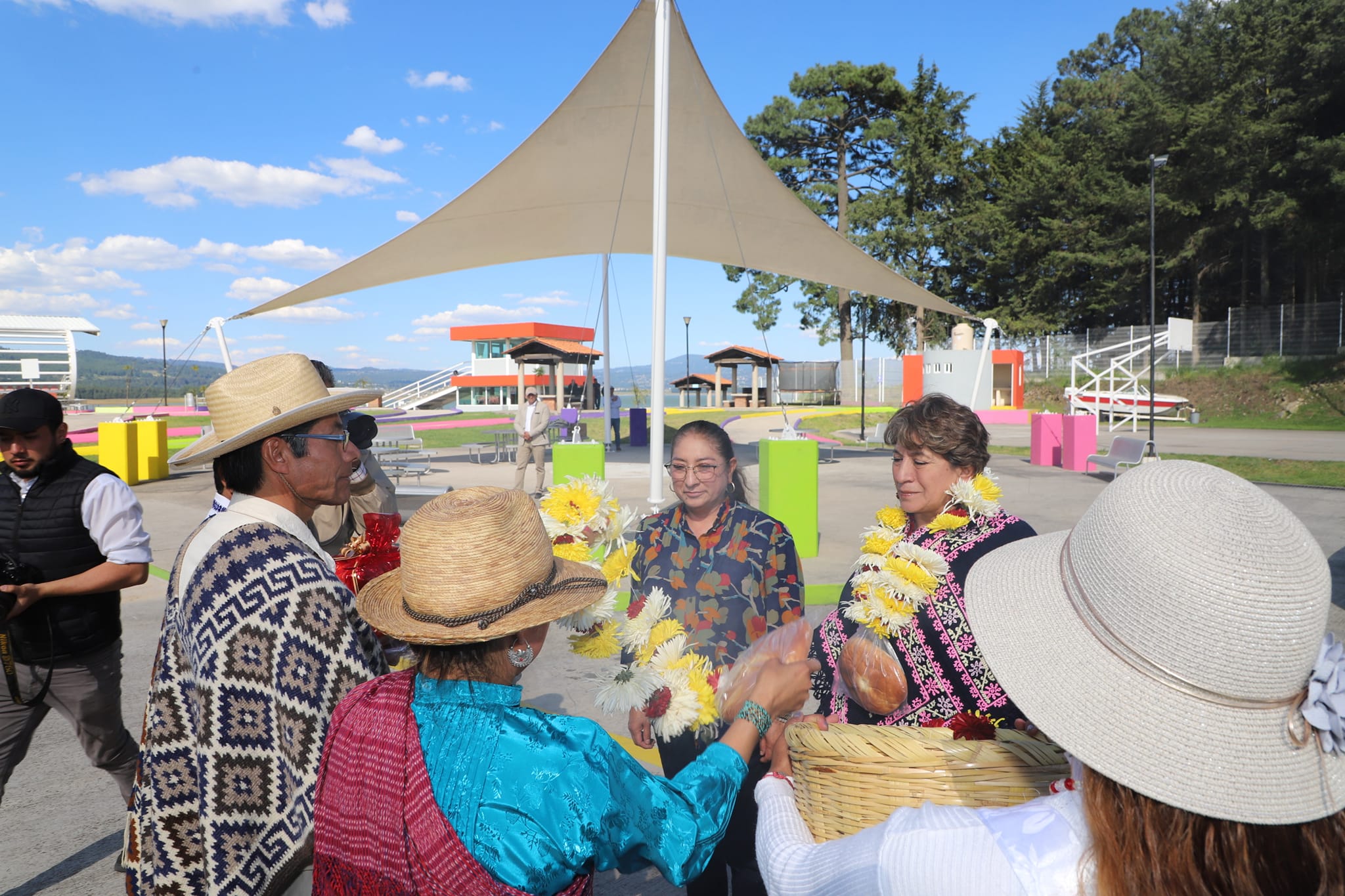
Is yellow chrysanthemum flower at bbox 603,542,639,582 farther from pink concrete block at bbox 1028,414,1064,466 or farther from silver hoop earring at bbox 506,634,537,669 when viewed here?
pink concrete block at bbox 1028,414,1064,466

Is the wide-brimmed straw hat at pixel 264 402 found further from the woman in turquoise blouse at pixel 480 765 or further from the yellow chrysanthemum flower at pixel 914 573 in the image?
the yellow chrysanthemum flower at pixel 914 573

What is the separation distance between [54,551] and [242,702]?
1.85 m

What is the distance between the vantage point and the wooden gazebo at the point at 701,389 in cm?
4381

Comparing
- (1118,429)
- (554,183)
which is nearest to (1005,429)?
(1118,429)

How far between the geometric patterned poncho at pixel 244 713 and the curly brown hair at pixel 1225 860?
1.40m

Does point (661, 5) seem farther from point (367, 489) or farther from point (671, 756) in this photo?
point (671, 756)

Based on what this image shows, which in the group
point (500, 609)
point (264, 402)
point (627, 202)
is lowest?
point (500, 609)

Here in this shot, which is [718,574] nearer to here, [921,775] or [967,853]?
[921,775]

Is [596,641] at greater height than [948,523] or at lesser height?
lesser

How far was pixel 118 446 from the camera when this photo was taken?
44.0ft

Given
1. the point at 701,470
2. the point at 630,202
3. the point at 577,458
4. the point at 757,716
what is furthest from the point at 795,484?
the point at 757,716

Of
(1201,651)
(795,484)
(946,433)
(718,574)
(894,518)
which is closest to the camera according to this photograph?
(1201,651)

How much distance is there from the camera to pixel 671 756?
104 inches

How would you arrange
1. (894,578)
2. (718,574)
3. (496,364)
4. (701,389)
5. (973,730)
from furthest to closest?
(496,364) < (701,389) < (718,574) < (894,578) < (973,730)
